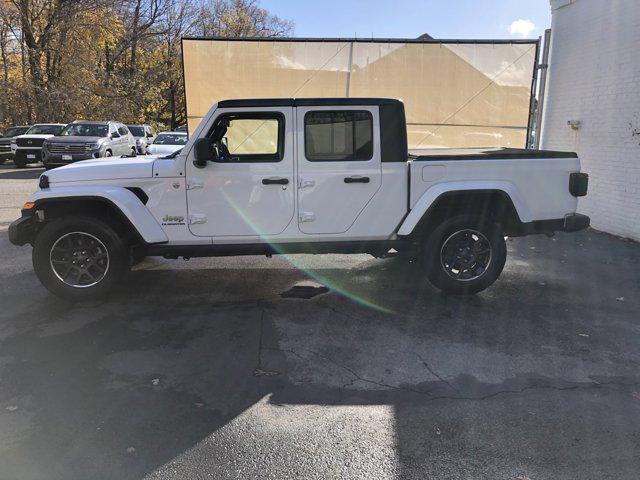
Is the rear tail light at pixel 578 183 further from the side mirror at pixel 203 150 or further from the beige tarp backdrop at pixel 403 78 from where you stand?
the beige tarp backdrop at pixel 403 78

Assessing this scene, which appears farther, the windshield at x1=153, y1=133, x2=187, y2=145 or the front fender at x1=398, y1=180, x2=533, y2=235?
the windshield at x1=153, y1=133, x2=187, y2=145

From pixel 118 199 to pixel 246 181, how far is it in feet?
4.04

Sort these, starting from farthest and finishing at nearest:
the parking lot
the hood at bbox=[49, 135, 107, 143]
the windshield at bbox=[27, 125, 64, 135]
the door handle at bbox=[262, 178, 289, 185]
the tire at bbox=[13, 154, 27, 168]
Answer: the windshield at bbox=[27, 125, 64, 135] < the tire at bbox=[13, 154, 27, 168] < the hood at bbox=[49, 135, 107, 143] < the door handle at bbox=[262, 178, 289, 185] < the parking lot

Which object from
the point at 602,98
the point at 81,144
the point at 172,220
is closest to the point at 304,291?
the point at 172,220

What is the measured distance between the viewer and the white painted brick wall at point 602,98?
7.95m

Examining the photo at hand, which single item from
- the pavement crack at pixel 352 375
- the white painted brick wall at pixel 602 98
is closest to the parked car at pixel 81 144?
the white painted brick wall at pixel 602 98

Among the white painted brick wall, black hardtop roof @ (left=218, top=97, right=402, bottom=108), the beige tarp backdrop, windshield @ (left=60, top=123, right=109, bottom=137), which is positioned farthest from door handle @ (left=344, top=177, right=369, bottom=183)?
windshield @ (left=60, top=123, right=109, bottom=137)

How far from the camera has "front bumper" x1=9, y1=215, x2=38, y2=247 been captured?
491 centimetres

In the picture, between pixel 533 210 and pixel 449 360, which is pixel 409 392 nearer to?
pixel 449 360

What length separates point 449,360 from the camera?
3.90 metres

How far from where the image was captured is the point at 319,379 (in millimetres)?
3598

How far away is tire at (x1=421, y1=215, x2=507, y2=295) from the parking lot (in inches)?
8.1

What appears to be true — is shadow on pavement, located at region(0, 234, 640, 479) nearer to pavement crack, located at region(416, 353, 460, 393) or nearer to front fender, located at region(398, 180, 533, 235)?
pavement crack, located at region(416, 353, 460, 393)

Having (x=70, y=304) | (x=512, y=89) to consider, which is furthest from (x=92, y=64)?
(x=70, y=304)
